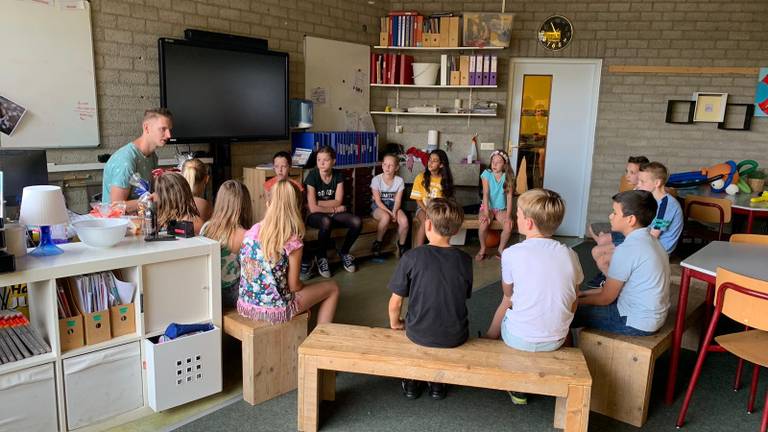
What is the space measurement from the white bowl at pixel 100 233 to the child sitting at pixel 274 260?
0.56 metres

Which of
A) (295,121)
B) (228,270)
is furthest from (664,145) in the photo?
(228,270)

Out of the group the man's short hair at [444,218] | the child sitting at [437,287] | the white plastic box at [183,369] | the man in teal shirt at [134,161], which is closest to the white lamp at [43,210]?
the white plastic box at [183,369]

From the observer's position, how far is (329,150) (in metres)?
4.94

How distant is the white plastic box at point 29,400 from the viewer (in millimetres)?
2105

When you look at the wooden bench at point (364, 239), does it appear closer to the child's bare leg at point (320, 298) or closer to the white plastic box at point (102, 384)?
the child's bare leg at point (320, 298)

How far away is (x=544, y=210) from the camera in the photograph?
2408mm

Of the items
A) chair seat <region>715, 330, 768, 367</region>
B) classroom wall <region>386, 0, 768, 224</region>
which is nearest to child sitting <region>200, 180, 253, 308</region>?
chair seat <region>715, 330, 768, 367</region>

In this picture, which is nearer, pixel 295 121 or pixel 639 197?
pixel 639 197

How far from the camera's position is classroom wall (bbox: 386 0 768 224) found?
6.10 metres

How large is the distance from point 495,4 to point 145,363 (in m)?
5.49

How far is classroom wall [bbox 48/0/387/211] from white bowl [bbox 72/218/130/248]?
189 centimetres

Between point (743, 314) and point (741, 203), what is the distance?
304 centimetres

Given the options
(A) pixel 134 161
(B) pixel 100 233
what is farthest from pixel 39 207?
(A) pixel 134 161

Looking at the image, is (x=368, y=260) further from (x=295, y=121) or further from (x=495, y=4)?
(x=495, y=4)
